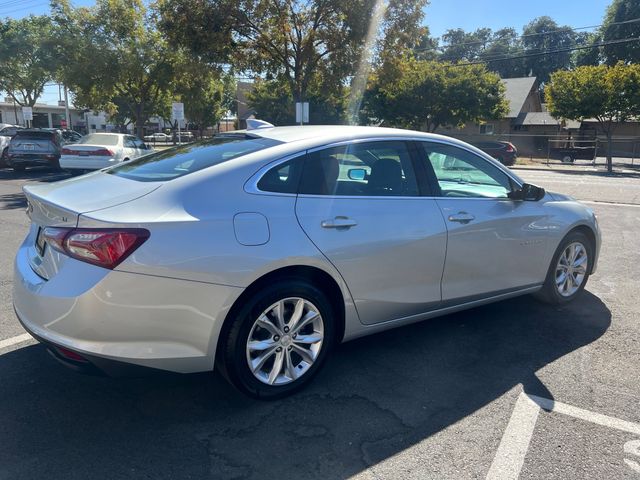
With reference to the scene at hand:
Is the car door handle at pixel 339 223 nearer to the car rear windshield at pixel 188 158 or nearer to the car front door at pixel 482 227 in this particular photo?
the car rear windshield at pixel 188 158

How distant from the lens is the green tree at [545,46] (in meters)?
74.6

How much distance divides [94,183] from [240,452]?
1.90 metres

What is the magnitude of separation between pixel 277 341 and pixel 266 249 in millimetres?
593

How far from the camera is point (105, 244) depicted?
2646mm

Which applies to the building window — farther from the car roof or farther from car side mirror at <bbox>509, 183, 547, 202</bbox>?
the car roof

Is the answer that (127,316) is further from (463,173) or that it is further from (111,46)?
(111,46)

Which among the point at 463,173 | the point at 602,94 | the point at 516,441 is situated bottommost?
the point at 516,441

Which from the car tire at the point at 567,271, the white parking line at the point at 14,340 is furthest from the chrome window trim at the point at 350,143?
the white parking line at the point at 14,340

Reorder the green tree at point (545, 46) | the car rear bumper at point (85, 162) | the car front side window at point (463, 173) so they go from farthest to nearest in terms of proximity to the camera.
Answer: the green tree at point (545, 46), the car rear bumper at point (85, 162), the car front side window at point (463, 173)

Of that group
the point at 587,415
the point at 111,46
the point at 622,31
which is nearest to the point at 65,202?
the point at 587,415

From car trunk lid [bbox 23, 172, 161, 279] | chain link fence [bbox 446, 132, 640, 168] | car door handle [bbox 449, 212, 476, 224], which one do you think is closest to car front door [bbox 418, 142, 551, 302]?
car door handle [bbox 449, 212, 476, 224]

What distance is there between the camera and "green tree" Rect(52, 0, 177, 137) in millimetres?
20672

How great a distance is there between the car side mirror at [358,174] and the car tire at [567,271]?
2.13m

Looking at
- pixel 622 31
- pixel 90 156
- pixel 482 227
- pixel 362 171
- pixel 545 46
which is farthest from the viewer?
pixel 545 46
